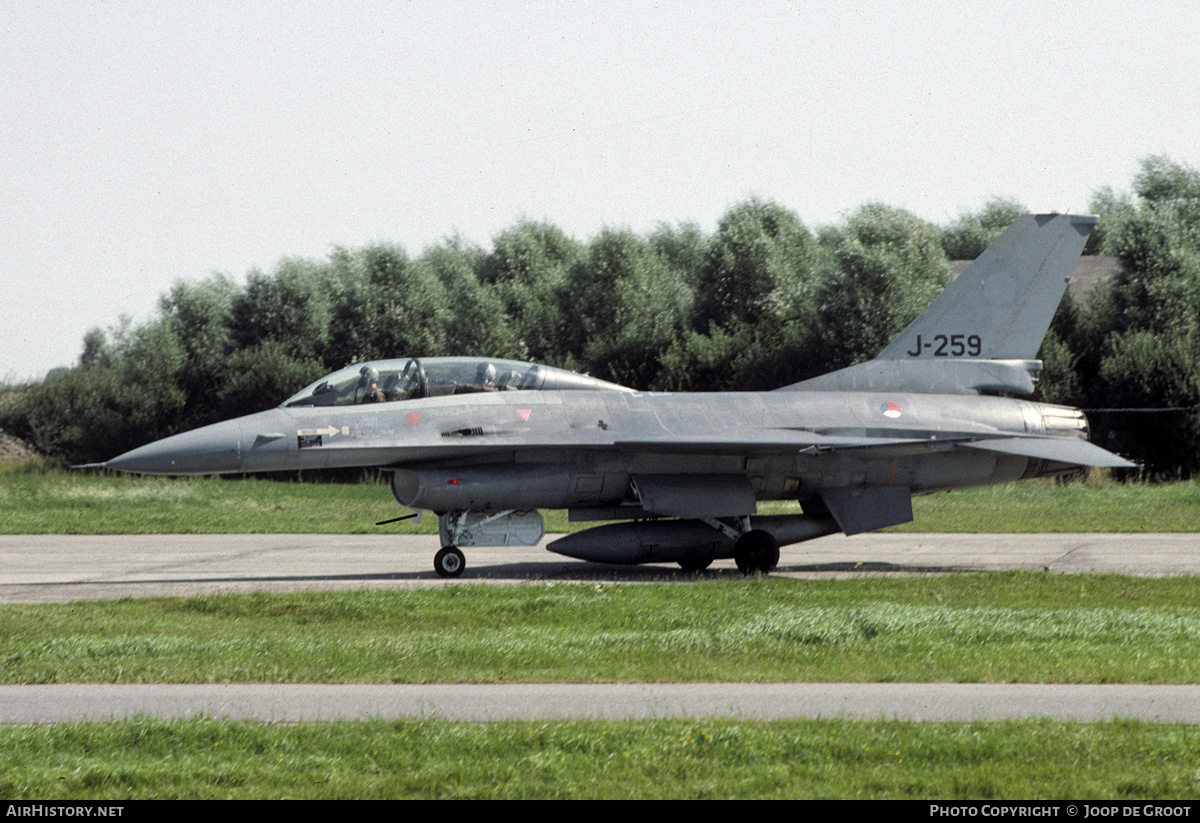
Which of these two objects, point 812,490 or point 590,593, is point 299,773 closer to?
point 590,593

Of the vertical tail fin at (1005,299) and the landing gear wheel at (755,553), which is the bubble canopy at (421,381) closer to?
the landing gear wheel at (755,553)

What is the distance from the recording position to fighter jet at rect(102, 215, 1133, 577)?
636 inches

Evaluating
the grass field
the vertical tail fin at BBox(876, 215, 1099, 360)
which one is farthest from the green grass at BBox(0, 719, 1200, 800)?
the vertical tail fin at BBox(876, 215, 1099, 360)

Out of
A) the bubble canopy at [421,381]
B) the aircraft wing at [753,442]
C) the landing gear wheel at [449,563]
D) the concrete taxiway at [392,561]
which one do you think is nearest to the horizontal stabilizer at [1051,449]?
the aircraft wing at [753,442]

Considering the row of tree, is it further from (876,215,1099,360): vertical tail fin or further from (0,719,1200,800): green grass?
(0,719,1200,800): green grass

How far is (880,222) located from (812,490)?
1157 inches

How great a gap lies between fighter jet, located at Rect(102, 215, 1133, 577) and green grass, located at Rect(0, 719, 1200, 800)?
9118 mm

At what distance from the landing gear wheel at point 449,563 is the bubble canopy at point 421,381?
2248 millimetres

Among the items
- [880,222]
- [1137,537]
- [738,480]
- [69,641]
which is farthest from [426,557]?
[880,222]

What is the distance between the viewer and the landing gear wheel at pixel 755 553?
669 inches

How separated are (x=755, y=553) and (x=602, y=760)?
428 inches

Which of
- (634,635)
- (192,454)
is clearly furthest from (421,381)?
(634,635)

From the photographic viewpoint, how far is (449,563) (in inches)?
646

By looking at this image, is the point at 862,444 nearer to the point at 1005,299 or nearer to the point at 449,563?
the point at 1005,299
